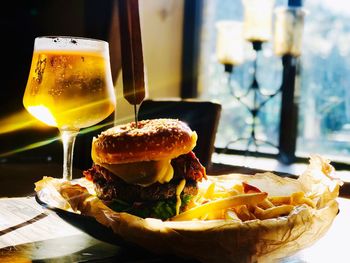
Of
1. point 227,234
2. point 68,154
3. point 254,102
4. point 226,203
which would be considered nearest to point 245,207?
point 226,203

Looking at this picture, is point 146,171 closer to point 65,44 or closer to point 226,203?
point 226,203

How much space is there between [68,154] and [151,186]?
26cm

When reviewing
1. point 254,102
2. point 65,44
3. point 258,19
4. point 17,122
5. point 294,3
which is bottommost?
point 17,122

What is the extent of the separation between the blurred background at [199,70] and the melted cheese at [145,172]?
6.55 ft

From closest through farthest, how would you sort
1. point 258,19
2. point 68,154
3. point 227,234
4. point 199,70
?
point 227,234, point 68,154, point 258,19, point 199,70

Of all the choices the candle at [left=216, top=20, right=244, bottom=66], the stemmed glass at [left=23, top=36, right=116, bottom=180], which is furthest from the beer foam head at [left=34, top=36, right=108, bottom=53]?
the candle at [left=216, top=20, right=244, bottom=66]

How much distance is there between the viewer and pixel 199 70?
4617mm

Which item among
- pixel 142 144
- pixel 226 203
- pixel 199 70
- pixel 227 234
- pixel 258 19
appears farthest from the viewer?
pixel 199 70

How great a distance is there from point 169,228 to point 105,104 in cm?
55

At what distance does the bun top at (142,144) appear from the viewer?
37.2 inches

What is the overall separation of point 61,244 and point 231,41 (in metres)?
2.98

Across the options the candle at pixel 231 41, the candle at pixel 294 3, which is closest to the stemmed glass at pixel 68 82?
the candle at pixel 231 41

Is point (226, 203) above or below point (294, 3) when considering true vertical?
below

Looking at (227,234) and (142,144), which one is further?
(142,144)
